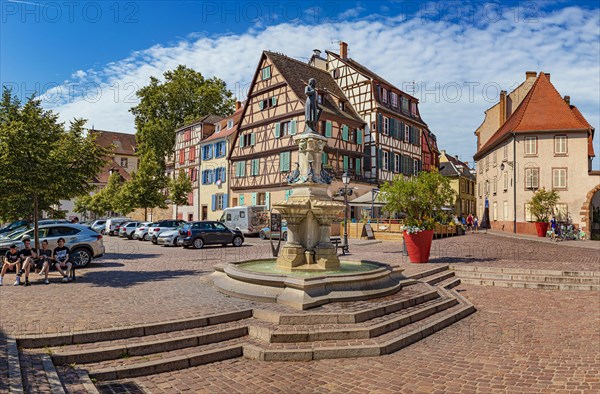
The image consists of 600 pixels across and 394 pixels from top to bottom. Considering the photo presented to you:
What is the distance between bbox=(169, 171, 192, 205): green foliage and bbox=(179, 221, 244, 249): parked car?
18307mm

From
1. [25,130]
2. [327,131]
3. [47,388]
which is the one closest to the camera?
[47,388]

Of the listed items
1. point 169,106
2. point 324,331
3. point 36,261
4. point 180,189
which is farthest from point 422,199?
point 169,106

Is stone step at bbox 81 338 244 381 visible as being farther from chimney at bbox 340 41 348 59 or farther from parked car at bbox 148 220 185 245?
chimney at bbox 340 41 348 59

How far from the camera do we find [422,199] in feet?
52.0

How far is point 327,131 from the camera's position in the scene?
33156mm

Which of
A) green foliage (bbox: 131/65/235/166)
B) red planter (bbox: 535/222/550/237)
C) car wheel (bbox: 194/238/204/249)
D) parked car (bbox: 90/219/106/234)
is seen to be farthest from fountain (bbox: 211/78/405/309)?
green foliage (bbox: 131/65/235/166)

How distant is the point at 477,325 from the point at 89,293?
828 cm

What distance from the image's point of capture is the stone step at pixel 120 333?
238 inches

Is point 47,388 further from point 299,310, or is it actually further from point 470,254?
point 470,254

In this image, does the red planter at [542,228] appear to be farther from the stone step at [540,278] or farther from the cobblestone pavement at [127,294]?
the stone step at [540,278]

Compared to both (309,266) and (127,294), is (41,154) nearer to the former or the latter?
(127,294)

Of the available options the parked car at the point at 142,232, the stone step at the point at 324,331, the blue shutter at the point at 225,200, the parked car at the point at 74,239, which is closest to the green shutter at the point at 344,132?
the blue shutter at the point at 225,200

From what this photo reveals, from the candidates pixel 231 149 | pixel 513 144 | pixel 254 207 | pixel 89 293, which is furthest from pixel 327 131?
pixel 89 293

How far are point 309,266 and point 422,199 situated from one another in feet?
22.3
